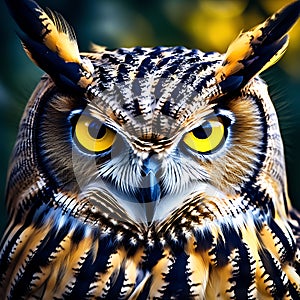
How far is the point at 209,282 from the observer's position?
5.65 feet

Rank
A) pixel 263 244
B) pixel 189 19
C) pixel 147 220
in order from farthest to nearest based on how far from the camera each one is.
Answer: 1. pixel 189 19
2. pixel 263 244
3. pixel 147 220

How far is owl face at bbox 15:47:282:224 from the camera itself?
1563 mm

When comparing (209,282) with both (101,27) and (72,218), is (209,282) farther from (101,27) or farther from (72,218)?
(101,27)

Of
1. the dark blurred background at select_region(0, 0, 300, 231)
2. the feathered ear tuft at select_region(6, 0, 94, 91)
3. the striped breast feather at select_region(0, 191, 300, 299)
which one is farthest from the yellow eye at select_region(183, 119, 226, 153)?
the dark blurred background at select_region(0, 0, 300, 231)

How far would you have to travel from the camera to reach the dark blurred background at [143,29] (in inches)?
110

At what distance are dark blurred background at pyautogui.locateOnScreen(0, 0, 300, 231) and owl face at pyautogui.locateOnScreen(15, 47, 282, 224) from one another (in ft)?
3.27

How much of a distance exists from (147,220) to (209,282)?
21cm

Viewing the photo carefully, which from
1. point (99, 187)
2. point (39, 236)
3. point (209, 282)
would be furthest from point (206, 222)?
point (39, 236)

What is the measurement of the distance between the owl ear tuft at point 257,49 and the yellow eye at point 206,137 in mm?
82

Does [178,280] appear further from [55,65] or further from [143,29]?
[143,29]

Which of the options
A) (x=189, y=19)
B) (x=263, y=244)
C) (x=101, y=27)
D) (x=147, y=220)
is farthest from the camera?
(x=189, y=19)

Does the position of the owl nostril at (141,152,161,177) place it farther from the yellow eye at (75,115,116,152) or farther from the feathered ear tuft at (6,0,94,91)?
the feathered ear tuft at (6,0,94,91)

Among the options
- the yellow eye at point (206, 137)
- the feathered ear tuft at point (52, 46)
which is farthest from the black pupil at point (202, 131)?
the feathered ear tuft at point (52, 46)

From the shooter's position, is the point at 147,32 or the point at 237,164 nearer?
the point at 237,164
